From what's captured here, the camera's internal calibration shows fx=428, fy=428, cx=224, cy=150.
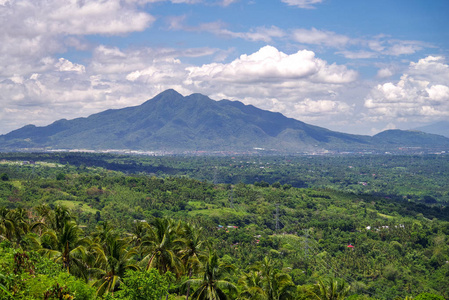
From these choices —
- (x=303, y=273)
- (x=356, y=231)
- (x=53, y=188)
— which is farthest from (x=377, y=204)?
(x=53, y=188)

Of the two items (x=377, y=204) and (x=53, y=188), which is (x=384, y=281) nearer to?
(x=377, y=204)

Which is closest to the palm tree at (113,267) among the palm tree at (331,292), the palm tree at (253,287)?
the palm tree at (253,287)

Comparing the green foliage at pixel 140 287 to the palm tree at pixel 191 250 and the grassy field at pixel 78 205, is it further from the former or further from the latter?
the grassy field at pixel 78 205

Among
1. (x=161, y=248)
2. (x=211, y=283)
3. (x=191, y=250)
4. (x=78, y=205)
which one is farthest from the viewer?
(x=78, y=205)

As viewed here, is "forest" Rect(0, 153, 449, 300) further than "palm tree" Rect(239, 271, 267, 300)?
No

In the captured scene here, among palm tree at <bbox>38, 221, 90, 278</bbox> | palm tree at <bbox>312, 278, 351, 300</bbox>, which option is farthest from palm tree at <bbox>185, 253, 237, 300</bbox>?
palm tree at <bbox>38, 221, 90, 278</bbox>

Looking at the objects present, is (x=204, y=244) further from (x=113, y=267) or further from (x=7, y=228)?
(x=7, y=228)

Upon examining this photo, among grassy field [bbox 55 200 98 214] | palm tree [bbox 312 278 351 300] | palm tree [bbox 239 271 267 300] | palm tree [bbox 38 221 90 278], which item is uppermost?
palm tree [bbox 38 221 90 278]

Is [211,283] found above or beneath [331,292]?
above

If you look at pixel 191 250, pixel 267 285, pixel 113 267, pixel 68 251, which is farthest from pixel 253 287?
pixel 68 251

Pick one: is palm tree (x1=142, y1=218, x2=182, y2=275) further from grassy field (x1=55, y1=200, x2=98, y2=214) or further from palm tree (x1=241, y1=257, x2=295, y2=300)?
grassy field (x1=55, y1=200, x2=98, y2=214)
